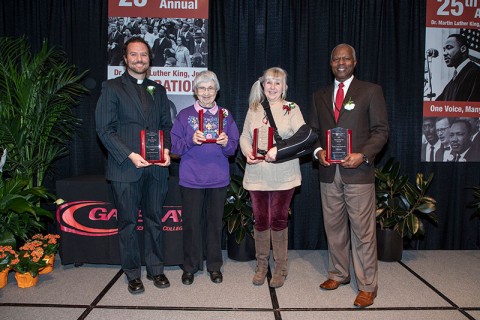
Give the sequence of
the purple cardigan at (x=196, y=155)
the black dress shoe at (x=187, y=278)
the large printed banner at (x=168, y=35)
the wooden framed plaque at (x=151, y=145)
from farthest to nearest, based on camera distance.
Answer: the large printed banner at (x=168, y=35)
the black dress shoe at (x=187, y=278)
the purple cardigan at (x=196, y=155)
the wooden framed plaque at (x=151, y=145)

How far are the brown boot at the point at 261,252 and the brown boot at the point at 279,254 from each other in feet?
0.19

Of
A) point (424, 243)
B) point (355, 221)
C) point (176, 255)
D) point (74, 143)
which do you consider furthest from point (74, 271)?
point (424, 243)

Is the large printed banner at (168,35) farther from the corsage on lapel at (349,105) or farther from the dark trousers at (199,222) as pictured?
the corsage on lapel at (349,105)

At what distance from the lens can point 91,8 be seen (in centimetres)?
445

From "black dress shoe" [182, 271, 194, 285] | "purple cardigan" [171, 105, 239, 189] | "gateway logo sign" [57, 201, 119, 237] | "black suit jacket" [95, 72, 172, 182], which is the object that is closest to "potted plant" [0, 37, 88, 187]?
"gateway logo sign" [57, 201, 119, 237]

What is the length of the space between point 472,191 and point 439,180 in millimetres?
386

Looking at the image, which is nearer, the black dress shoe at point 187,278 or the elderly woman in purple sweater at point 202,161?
the elderly woman in purple sweater at point 202,161

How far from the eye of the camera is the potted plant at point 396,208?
13.7 feet

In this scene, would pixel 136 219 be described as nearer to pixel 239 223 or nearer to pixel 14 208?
pixel 14 208

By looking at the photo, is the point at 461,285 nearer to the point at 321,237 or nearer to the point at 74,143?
the point at 321,237

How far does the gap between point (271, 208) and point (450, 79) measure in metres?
2.72

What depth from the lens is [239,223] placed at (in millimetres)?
4102

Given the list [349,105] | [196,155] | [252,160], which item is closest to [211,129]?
[196,155]

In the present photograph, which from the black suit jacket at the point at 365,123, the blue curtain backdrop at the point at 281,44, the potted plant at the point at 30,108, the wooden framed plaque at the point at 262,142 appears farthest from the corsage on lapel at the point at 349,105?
the potted plant at the point at 30,108
